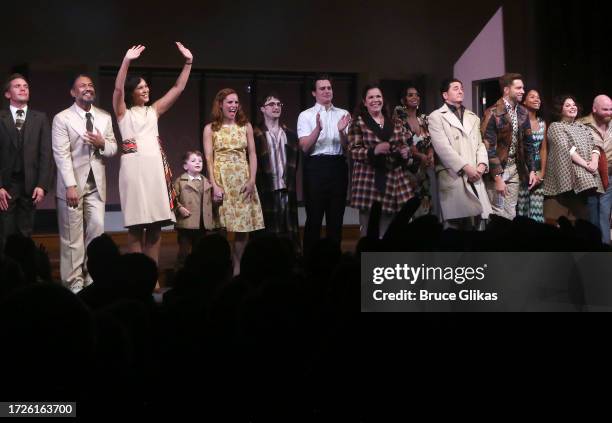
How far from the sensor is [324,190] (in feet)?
17.8

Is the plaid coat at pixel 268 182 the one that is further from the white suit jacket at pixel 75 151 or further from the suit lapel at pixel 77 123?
the suit lapel at pixel 77 123

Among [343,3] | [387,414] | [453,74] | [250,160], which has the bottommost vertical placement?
[387,414]

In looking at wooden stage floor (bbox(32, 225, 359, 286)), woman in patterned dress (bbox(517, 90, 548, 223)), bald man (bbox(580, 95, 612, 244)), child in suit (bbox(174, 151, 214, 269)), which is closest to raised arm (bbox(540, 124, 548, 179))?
woman in patterned dress (bbox(517, 90, 548, 223))

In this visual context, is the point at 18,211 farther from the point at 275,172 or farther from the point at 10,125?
the point at 275,172

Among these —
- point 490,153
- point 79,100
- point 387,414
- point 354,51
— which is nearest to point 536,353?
point 387,414

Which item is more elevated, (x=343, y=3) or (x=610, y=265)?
(x=343, y=3)

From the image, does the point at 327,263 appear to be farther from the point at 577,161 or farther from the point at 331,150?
the point at 577,161

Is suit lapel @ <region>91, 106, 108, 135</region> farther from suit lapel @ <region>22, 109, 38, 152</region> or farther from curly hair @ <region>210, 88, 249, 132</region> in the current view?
curly hair @ <region>210, 88, 249, 132</region>

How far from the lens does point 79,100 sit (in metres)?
4.68

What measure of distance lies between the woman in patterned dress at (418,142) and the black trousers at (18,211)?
2.23 meters

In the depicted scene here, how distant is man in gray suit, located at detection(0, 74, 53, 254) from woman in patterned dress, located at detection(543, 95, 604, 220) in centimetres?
341

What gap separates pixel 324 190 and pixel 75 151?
5.00 feet

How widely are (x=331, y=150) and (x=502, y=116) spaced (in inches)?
Result: 50.2

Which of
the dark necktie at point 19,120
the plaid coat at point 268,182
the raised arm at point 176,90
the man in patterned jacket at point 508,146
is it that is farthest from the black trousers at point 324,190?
the dark necktie at point 19,120
